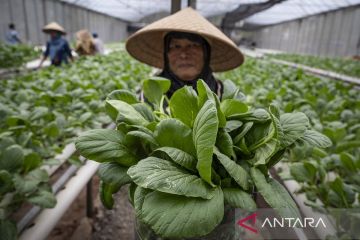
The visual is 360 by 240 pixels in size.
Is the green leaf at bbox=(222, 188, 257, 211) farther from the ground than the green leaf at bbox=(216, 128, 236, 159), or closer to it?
→ closer to it

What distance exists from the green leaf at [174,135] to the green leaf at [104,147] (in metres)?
0.08

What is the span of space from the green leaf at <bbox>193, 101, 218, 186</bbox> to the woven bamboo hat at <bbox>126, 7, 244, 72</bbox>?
81 cm

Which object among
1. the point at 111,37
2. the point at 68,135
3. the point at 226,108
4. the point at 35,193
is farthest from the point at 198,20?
the point at 111,37

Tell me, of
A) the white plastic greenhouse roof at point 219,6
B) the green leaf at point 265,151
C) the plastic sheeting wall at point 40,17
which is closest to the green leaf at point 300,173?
the green leaf at point 265,151

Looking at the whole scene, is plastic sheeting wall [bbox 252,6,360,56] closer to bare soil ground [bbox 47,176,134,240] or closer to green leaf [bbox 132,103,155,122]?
bare soil ground [bbox 47,176,134,240]

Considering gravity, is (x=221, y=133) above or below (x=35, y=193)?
above

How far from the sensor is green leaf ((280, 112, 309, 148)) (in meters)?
0.59

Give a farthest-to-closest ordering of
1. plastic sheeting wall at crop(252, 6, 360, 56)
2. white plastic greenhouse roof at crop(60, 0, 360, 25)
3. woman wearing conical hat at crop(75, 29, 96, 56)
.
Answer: plastic sheeting wall at crop(252, 6, 360, 56), woman wearing conical hat at crop(75, 29, 96, 56), white plastic greenhouse roof at crop(60, 0, 360, 25)

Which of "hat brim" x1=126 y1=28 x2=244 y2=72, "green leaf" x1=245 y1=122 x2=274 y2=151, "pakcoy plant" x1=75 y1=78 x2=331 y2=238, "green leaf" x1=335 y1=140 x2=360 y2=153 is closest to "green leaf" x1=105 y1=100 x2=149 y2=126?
"pakcoy plant" x1=75 y1=78 x2=331 y2=238

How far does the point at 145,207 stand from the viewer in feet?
1.55

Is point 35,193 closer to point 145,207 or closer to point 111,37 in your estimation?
point 145,207

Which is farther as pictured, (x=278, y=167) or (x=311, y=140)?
(x=278, y=167)

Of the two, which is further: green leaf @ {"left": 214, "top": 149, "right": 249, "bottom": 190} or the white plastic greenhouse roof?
the white plastic greenhouse roof

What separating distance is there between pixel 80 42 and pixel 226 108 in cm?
685
